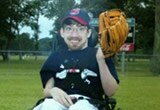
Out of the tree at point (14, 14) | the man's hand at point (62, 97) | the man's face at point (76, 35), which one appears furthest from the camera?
the tree at point (14, 14)

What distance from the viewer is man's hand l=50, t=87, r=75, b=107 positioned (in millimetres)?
4156

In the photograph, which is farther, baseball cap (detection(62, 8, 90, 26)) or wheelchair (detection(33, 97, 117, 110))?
baseball cap (detection(62, 8, 90, 26))

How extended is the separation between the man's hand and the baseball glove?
54 centimetres

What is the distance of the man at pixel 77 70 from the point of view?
425 centimetres

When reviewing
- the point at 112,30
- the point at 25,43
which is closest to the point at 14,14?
the point at 25,43

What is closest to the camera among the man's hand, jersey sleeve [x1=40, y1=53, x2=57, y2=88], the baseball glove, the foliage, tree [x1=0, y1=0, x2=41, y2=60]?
the baseball glove

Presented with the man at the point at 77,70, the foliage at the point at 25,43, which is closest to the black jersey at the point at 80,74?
the man at the point at 77,70

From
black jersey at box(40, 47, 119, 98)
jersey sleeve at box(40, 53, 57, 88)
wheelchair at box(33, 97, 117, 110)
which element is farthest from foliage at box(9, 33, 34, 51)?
wheelchair at box(33, 97, 117, 110)

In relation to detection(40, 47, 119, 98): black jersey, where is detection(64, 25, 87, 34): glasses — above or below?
above

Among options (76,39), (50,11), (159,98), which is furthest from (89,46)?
(50,11)

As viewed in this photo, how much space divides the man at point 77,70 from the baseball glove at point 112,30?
27 centimetres

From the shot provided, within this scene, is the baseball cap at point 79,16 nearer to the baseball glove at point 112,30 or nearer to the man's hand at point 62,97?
the baseball glove at point 112,30

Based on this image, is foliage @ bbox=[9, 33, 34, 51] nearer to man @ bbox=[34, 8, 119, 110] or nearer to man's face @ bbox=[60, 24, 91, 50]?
man @ bbox=[34, 8, 119, 110]

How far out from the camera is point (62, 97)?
4188 millimetres
